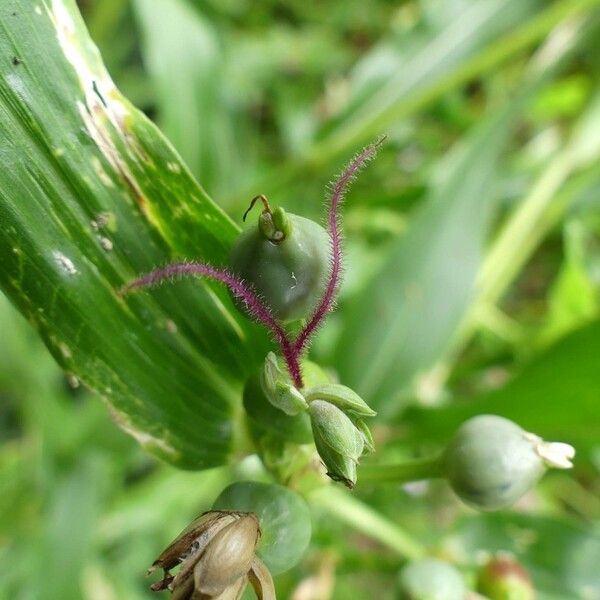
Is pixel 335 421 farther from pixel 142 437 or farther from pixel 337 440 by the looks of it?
pixel 142 437

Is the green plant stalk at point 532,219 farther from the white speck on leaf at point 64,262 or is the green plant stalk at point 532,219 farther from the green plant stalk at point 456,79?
the white speck on leaf at point 64,262

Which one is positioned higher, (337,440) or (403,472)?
(337,440)

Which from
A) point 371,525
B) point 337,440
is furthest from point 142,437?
point 371,525

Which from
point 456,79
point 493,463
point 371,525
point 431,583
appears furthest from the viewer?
point 456,79

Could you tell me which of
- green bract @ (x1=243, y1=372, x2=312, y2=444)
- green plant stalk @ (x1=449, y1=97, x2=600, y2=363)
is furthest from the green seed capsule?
green plant stalk @ (x1=449, y1=97, x2=600, y2=363)

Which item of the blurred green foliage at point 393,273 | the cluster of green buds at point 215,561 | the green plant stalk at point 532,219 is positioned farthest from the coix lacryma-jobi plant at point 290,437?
the green plant stalk at point 532,219

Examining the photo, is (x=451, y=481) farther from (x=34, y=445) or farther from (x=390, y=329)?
(x=34, y=445)
